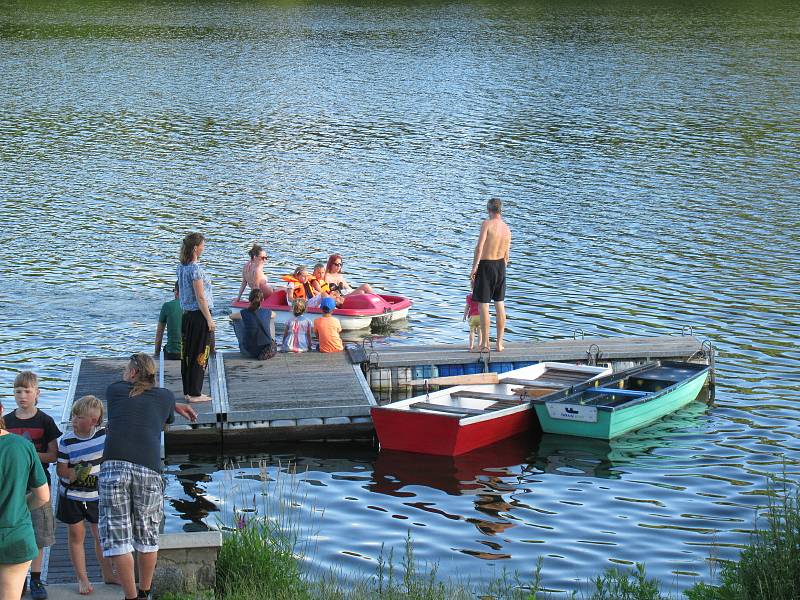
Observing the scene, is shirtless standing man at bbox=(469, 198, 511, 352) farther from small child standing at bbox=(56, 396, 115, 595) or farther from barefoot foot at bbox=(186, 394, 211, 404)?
small child standing at bbox=(56, 396, 115, 595)

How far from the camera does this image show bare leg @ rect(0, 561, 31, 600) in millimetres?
7922

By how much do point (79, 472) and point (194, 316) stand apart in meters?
5.48

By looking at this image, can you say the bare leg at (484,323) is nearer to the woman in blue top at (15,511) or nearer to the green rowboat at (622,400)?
the green rowboat at (622,400)

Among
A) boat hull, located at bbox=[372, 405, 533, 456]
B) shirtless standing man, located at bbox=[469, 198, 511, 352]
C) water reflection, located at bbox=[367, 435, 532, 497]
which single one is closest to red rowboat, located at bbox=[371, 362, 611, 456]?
boat hull, located at bbox=[372, 405, 533, 456]

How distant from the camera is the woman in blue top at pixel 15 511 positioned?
782cm

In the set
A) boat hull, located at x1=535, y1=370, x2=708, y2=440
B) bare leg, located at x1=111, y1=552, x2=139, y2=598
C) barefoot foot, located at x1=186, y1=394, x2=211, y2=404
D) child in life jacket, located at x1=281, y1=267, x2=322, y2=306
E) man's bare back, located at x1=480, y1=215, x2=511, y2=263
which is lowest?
bare leg, located at x1=111, y1=552, x2=139, y2=598

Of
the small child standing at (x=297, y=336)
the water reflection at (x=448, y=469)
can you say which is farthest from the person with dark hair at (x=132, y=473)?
the small child standing at (x=297, y=336)

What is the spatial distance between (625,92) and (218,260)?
27.2 meters

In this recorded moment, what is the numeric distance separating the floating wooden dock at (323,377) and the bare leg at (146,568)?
582 cm

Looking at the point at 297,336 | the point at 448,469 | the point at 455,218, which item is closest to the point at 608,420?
the point at 448,469

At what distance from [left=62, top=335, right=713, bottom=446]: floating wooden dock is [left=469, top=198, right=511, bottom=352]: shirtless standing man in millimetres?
901

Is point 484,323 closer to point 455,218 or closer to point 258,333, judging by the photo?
point 258,333

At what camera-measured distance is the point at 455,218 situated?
30406mm

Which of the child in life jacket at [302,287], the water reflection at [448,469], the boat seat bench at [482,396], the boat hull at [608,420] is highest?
the child in life jacket at [302,287]
